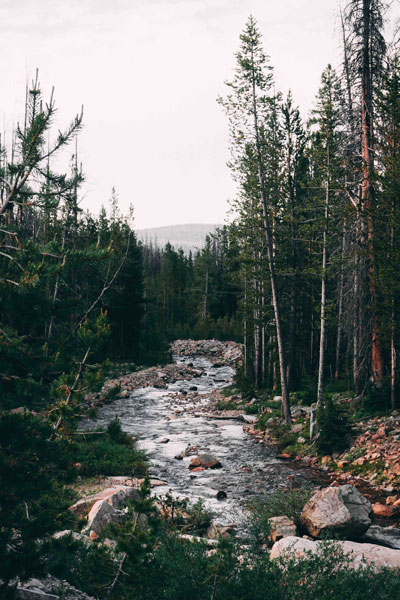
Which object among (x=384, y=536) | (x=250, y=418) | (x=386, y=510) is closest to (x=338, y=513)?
(x=384, y=536)

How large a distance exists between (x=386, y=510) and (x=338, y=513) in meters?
2.16

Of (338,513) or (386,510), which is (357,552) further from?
(386,510)

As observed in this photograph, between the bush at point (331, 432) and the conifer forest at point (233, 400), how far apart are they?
5cm

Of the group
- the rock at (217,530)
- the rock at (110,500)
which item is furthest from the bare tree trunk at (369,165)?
the rock at (110,500)

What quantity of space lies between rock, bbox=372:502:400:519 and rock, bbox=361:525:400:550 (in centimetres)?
63

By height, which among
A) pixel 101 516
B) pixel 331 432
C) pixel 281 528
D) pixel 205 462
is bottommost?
pixel 205 462

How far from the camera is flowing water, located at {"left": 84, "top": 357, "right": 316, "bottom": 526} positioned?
10547 millimetres

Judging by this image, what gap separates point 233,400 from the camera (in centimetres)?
2105

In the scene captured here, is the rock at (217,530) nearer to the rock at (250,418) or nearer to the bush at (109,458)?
the bush at (109,458)

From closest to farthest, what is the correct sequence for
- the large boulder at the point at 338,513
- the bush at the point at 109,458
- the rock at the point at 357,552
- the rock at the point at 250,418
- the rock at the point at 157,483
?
the rock at the point at 357,552, the large boulder at the point at 338,513, the rock at the point at 157,483, the bush at the point at 109,458, the rock at the point at 250,418

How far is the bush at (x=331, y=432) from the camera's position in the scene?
1278 cm

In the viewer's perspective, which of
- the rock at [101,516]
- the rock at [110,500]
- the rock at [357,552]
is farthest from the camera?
the rock at [110,500]

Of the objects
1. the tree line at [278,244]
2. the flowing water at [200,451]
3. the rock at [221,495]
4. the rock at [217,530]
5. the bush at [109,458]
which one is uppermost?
the tree line at [278,244]

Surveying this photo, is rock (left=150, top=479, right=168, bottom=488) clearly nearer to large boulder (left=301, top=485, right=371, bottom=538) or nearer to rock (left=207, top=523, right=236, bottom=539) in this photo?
rock (left=207, top=523, right=236, bottom=539)
